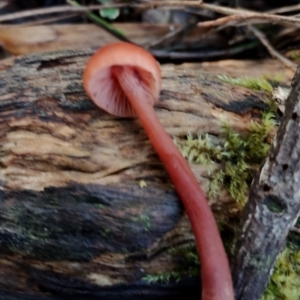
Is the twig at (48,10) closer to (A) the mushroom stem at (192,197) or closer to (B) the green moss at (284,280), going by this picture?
(A) the mushroom stem at (192,197)

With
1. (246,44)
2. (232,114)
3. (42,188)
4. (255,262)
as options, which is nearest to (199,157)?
(232,114)

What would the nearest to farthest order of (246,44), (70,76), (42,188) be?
(42,188), (70,76), (246,44)

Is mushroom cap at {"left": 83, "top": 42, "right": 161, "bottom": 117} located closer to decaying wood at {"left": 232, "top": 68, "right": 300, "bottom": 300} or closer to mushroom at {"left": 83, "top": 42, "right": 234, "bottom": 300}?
mushroom at {"left": 83, "top": 42, "right": 234, "bottom": 300}

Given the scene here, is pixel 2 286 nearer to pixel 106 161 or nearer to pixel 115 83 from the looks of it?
pixel 106 161

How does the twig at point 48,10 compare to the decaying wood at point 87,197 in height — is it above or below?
above

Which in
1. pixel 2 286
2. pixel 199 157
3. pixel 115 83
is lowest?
pixel 2 286

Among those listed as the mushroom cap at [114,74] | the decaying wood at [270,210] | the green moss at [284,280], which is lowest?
the green moss at [284,280]

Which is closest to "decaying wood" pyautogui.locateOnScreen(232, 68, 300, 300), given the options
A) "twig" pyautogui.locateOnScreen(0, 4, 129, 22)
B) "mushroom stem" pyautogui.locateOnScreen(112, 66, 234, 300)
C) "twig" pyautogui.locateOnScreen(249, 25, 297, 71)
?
"mushroom stem" pyautogui.locateOnScreen(112, 66, 234, 300)

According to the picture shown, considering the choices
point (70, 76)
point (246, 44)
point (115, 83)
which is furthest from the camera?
point (246, 44)

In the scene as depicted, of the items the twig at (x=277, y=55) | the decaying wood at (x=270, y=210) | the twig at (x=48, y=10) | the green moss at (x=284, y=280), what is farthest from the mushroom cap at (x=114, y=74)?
the twig at (x=48, y=10)
